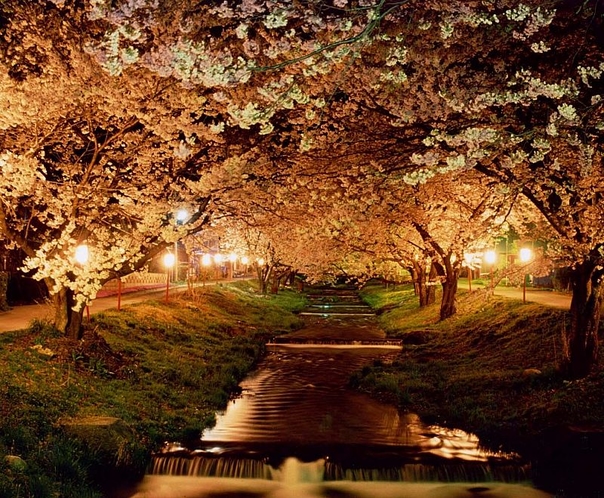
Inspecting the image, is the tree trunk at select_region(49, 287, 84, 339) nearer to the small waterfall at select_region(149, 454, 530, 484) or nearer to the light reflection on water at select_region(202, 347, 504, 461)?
Answer: the light reflection on water at select_region(202, 347, 504, 461)

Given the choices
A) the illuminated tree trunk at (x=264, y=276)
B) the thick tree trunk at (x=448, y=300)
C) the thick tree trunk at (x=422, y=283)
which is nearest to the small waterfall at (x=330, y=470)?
the thick tree trunk at (x=448, y=300)

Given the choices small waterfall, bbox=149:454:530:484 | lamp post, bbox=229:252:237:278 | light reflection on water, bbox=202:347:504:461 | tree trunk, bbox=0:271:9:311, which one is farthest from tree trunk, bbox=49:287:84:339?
lamp post, bbox=229:252:237:278

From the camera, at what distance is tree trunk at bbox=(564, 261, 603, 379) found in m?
15.7

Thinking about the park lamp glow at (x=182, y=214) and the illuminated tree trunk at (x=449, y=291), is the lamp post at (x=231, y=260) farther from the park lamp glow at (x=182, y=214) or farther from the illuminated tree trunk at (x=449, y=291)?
the park lamp glow at (x=182, y=214)

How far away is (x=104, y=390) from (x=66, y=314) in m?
3.16

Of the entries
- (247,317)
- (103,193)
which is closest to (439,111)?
(103,193)

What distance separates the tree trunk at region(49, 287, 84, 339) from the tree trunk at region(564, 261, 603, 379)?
1385cm

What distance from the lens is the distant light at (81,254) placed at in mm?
16656

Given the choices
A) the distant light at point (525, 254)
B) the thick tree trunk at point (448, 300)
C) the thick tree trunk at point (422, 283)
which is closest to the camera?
the distant light at point (525, 254)

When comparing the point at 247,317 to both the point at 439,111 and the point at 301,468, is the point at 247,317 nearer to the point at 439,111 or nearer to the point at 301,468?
the point at 301,468

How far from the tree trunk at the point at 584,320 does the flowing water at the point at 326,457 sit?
3.69m

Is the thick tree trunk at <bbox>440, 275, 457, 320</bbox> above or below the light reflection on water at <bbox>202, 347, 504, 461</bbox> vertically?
above

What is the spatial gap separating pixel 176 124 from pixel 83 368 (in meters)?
7.24

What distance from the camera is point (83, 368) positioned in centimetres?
1662
